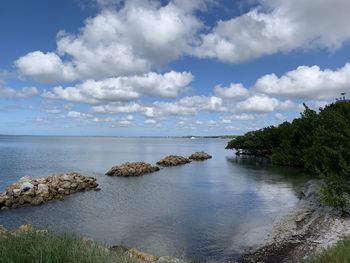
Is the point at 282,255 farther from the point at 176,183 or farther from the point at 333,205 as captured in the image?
the point at 176,183

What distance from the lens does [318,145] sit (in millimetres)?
37969

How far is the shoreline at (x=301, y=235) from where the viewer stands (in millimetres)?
17647

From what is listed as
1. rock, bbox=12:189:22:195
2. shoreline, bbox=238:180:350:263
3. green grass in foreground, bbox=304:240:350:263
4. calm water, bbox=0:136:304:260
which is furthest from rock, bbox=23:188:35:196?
green grass in foreground, bbox=304:240:350:263

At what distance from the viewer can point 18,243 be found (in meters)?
8.10

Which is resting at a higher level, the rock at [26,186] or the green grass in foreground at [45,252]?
the green grass in foreground at [45,252]

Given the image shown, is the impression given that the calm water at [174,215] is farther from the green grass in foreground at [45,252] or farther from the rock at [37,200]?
the green grass in foreground at [45,252]

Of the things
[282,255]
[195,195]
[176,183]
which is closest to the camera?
[282,255]

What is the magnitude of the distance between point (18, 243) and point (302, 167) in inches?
2469

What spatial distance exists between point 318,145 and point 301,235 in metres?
19.4

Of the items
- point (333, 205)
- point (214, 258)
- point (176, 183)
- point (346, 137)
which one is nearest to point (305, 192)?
point (346, 137)

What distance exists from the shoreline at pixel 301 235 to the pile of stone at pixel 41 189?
23043 mm

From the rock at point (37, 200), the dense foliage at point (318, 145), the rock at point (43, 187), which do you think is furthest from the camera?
the rock at point (43, 187)

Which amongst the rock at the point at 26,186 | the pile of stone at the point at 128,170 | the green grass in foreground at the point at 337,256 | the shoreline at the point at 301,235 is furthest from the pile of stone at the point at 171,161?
the green grass in foreground at the point at 337,256

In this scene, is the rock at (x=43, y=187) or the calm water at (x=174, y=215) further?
the rock at (x=43, y=187)
